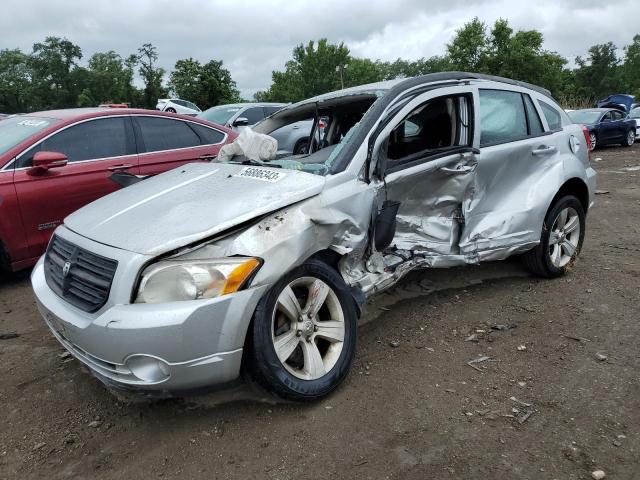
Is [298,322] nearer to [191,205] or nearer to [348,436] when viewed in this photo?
[348,436]

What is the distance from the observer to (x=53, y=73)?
58.7m

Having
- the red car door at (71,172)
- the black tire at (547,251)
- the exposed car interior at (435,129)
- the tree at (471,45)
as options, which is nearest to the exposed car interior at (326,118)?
the exposed car interior at (435,129)

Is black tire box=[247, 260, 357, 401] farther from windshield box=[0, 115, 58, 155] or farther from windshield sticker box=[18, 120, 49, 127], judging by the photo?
windshield sticker box=[18, 120, 49, 127]

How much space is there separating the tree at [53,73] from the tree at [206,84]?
22.3m

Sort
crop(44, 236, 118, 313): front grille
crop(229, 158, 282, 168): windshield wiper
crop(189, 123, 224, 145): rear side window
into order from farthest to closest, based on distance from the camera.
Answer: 1. crop(189, 123, 224, 145): rear side window
2. crop(229, 158, 282, 168): windshield wiper
3. crop(44, 236, 118, 313): front grille

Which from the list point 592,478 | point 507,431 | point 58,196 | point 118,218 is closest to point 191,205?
point 118,218

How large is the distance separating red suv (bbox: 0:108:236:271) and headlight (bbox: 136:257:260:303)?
267 cm

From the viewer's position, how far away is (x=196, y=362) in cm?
221

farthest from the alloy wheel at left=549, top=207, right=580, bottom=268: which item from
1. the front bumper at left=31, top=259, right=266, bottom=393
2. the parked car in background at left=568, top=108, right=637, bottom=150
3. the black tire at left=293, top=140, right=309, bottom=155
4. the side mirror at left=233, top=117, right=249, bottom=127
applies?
the parked car in background at left=568, top=108, right=637, bottom=150

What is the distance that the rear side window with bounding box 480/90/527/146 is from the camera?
372 cm

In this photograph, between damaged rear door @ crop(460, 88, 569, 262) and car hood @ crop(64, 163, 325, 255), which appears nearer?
car hood @ crop(64, 163, 325, 255)

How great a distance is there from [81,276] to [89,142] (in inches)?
113

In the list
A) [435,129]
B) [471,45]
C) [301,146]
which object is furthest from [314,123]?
[471,45]

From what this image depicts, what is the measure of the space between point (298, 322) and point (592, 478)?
4.70 ft
